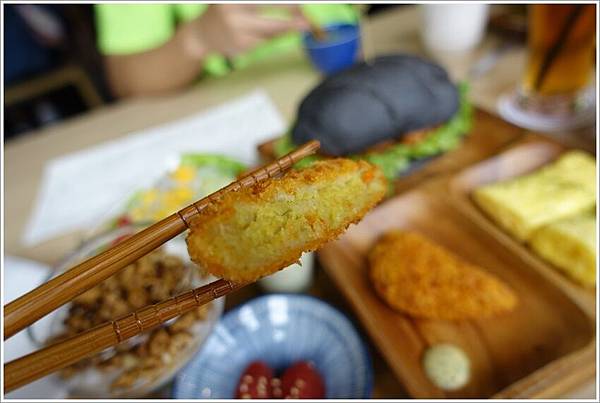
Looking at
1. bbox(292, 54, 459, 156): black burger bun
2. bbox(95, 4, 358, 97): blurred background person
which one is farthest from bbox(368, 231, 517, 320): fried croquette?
bbox(95, 4, 358, 97): blurred background person

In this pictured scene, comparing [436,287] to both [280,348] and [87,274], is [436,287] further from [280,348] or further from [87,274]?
[87,274]

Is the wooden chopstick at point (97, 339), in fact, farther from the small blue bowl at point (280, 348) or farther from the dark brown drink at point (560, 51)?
the dark brown drink at point (560, 51)

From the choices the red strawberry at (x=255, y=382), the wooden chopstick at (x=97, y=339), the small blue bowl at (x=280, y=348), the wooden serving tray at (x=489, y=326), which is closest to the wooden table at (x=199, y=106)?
the wooden serving tray at (x=489, y=326)

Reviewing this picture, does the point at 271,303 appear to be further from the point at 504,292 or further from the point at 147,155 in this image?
the point at 147,155

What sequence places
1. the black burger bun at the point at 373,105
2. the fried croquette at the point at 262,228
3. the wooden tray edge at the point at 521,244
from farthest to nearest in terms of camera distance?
the black burger bun at the point at 373,105, the wooden tray edge at the point at 521,244, the fried croquette at the point at 262,228

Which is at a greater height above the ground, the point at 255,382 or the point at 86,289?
the point at 86,289

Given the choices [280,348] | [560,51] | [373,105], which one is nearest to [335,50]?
[373,105]

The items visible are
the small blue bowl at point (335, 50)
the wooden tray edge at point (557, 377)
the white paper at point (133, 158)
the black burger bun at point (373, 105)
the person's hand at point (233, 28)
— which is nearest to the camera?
the wooden tray edge at point (557, 377)
